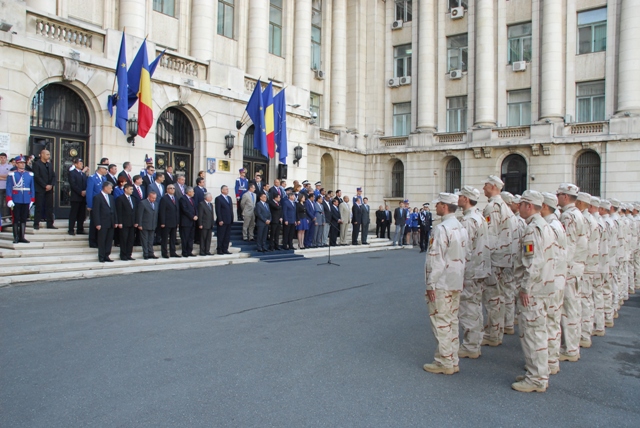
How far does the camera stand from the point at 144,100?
1544cm

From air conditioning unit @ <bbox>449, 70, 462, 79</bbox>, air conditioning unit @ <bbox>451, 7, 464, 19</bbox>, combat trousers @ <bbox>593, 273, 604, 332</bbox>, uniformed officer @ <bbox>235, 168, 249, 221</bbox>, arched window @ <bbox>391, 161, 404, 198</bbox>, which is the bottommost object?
combat trousers @ <bbox>593, 273, 604, 332</bbox>

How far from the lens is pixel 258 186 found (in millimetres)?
17766

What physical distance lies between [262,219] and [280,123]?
5.94 meters

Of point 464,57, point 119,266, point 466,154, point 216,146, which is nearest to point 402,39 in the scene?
point 464,57

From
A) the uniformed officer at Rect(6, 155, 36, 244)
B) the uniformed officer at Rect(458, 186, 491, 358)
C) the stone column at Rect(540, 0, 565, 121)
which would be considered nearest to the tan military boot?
the uniformed officer at Rect(458, 186, 491, 358)

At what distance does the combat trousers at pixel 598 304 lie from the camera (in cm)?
768

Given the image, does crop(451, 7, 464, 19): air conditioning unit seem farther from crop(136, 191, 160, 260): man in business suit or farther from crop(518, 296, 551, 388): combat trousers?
crop(518, 296, 551, 388): combat trousers

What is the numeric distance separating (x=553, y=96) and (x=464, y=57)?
20.3 ft

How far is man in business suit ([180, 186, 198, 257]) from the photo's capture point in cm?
1385

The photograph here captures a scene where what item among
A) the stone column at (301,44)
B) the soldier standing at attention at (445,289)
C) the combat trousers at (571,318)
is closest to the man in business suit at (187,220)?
the soldier standing at attention at (445,289)

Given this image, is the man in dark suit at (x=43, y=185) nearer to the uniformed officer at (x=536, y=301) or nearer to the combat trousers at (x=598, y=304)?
the uniformed officer at (x=536, y=301)

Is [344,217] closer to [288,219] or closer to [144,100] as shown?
[288,219]

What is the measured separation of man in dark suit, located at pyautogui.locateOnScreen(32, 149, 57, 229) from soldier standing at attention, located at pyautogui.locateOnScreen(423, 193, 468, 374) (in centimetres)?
1045

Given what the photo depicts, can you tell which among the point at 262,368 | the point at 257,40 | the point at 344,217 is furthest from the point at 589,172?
the point at 262,368
